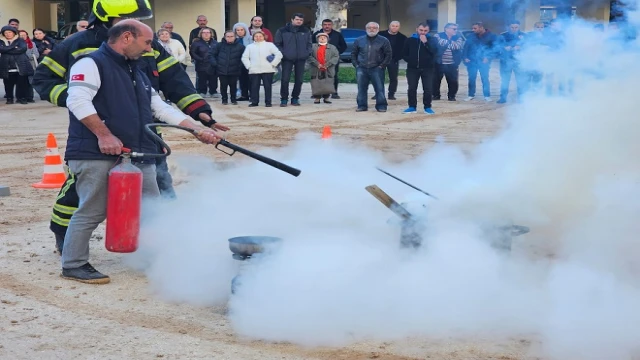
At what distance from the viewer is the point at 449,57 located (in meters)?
16.1

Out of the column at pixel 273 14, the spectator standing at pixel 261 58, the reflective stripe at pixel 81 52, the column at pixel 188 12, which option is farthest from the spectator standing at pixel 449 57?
the column at pixel 273 14

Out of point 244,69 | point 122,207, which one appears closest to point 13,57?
point 244,69

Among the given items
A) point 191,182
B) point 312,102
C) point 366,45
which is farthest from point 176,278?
point 312,102

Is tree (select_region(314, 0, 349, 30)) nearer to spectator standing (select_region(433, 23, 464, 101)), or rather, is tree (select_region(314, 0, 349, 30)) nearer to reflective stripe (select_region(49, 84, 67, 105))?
spectator standing (select_region(433, 23, 464, 101))

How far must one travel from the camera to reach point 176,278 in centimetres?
514

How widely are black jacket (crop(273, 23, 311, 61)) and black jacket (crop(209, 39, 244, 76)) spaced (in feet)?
2.50

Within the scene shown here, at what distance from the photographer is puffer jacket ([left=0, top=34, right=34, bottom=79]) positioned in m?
16.2

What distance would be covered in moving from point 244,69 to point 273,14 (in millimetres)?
23762

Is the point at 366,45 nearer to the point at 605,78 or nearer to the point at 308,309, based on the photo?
the point at 605,78

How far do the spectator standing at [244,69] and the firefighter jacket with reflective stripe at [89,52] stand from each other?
10875 mm

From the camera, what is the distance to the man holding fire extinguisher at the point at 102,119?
4.85m

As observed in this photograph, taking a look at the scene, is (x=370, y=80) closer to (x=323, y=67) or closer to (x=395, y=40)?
(x=323, y=67)

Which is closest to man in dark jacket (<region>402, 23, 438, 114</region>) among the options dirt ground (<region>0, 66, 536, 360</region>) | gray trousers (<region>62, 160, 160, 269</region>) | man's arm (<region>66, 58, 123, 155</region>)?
dirt ground (<region>0, 66, 536, 360</region>)

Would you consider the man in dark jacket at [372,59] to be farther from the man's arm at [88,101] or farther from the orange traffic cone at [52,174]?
the man's arm at [88,101]
